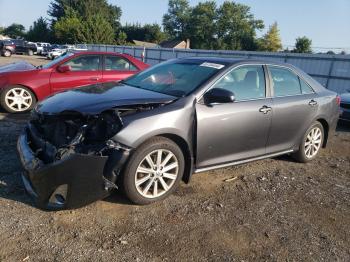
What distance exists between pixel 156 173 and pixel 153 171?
48 mm

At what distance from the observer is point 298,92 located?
17.5ft

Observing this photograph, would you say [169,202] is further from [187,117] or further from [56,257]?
[56,257]

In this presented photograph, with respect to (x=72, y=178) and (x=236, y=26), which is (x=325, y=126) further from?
(x=236, y=26)

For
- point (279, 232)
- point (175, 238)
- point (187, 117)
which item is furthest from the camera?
point (187, 117)

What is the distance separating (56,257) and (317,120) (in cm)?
445

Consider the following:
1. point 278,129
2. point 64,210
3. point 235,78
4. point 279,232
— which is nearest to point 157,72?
point 235,78

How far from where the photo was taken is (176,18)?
106 meters

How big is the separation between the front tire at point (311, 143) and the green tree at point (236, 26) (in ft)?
272

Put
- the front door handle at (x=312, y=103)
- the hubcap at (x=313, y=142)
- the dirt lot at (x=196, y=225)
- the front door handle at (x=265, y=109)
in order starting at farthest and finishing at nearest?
the hubcap at (x=313, y=142), the front door handle at (x=312, y=103), the front door handle at (x=265, y=109), the dirt lot at (x=196, y=225)

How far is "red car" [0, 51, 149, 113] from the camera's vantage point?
741cm

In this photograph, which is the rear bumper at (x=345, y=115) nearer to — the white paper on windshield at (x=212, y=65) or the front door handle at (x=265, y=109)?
the front door handle at (x=265, y=109)

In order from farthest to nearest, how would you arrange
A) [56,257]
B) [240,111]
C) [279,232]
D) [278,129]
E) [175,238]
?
[278,129] < [240,111] < [279,232] < [175,238] < [56,257]

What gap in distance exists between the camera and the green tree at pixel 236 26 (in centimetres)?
8675

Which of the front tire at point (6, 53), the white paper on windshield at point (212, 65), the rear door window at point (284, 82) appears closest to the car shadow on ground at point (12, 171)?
the rear door window at point (284, 82)
